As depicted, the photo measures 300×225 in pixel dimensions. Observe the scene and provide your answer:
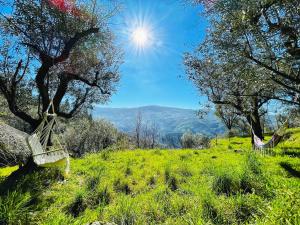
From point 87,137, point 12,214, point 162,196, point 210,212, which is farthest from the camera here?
point 87,137

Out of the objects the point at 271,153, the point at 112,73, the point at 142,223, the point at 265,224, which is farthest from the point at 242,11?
the point at 112,73

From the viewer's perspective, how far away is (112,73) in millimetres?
23266

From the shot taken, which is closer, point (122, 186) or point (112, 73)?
point (122, 186)

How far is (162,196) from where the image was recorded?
8375 mm

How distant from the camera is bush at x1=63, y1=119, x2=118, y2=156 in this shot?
62.7 m

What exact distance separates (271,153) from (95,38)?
13.7 m

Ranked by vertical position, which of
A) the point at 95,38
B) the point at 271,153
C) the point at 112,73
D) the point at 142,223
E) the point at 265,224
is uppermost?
the point at 95,38

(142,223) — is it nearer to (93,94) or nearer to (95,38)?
(95,38)

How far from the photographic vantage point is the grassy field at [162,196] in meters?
6.06

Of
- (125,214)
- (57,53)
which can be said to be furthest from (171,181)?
(57,53)

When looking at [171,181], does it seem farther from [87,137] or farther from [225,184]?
[87,137]

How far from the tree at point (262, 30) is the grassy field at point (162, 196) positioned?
3.00 metres

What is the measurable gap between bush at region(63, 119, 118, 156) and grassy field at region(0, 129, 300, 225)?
166ft

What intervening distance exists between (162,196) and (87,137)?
59.1m
